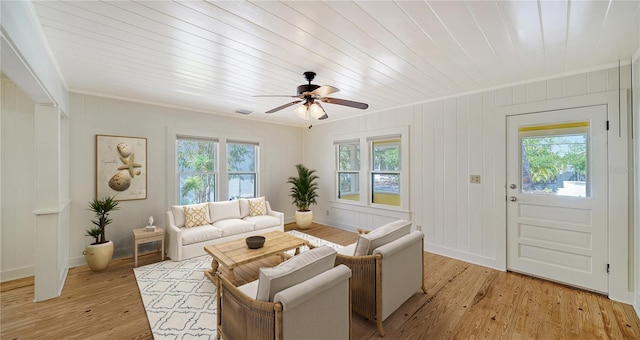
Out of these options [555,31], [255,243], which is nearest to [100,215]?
[255,243]

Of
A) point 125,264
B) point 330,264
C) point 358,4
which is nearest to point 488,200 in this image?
point 330,264

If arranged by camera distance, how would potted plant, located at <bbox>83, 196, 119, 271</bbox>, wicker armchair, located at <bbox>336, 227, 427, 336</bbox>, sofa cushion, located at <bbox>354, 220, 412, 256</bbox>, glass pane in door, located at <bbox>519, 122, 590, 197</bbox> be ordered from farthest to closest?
1. potted plant, located at <bbox>83, 196, 119, 271</bbox>
2. glass pane in door, located at <bbox>519, 122, 590, 197</bbox>
3. sofa cushion, located at <bbox>354, 220, 412, 256</bbox>
4. wicker armchair, located at <bbox>336, 227, 427, 336</bbox>

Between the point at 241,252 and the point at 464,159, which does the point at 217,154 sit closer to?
the point at 241,252

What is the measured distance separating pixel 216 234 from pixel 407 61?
3613mm

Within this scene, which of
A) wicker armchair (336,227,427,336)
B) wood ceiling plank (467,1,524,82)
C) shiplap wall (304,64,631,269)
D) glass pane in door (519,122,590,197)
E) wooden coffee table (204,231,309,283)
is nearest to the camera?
wood ceiling plank (467,1,524,82)

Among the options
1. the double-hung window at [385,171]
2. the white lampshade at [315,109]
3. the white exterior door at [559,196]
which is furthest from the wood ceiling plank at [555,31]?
the double-hung window at [385,171]

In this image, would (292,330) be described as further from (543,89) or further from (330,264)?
(543,89)

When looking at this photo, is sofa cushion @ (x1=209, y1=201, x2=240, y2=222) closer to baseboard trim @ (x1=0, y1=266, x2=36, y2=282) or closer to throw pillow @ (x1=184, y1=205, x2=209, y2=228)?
throw pillow @ (x1=184, y1=205, x2=209, y2=228)

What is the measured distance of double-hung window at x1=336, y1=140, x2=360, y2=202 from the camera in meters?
5.31

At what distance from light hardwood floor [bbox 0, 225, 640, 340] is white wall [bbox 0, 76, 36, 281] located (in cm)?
30

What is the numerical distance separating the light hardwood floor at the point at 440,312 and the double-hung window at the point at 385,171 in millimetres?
1817

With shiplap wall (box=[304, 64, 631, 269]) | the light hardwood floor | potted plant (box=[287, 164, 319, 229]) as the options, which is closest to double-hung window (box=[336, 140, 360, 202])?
potted plant (box=[287, 164, 319, 229])

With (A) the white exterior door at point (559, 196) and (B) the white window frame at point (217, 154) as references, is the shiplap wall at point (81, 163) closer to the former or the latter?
(B) the white window frame at point (217, 154)

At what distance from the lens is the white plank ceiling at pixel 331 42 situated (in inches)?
66.9
